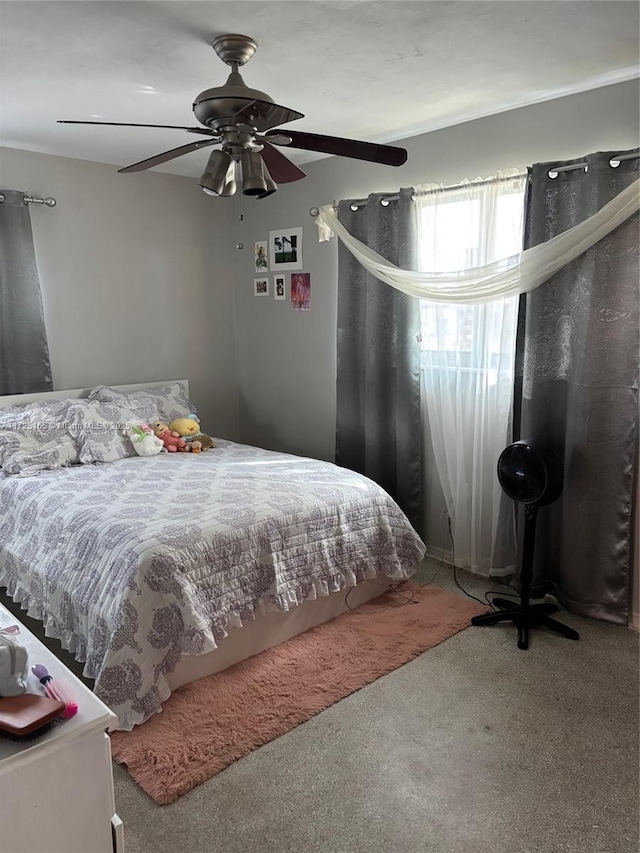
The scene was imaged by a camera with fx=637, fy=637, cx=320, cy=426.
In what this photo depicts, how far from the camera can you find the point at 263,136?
2.29m

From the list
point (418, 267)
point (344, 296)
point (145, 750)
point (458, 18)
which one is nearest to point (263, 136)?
point (458, 18)

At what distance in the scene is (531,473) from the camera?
302 centimetres

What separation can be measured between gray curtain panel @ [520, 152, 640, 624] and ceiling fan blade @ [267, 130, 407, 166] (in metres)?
1.11

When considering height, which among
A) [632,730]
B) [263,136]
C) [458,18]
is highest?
[458,18]

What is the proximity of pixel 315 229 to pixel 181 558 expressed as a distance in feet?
8.91

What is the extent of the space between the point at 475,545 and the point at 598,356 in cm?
129

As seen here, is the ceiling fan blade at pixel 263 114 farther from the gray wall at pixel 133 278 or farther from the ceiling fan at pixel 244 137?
the gray wall at pixel 133 278

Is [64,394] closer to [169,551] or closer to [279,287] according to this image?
[279,287]

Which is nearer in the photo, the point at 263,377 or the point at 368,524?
the point at 368,524

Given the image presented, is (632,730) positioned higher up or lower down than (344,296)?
lower down

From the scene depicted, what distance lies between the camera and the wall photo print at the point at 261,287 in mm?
4825

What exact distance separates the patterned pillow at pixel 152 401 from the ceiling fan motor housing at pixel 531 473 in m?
Answer: 2.26

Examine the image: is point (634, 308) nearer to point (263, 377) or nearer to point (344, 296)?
point (344, 296)

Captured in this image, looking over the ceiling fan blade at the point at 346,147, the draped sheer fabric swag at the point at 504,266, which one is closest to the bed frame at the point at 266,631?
the draped sheer fabric swag at the point at 504,266
